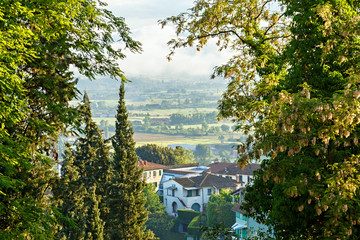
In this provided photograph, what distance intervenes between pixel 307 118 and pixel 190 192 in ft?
254

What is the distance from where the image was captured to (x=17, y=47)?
290 inches

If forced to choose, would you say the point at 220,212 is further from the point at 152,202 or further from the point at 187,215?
the point at 152,202

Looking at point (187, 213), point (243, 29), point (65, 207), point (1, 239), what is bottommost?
point (187, 213)

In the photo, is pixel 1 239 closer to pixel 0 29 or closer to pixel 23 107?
pixel 23 107

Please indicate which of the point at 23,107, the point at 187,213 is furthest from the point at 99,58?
the point at 187,213

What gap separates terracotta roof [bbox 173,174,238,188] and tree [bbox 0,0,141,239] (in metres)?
72.5

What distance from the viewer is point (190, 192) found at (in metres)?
85.4

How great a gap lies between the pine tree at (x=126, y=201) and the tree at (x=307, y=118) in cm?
2034

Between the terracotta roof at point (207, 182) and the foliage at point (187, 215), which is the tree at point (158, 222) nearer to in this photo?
the foliage at point (187, 215)

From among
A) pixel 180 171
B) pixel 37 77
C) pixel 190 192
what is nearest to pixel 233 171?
pixel 180 171

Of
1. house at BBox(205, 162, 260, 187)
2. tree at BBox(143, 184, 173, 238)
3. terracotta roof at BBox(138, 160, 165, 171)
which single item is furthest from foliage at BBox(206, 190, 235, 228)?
terracotta roof at BBox(138, 160, 165, 171)

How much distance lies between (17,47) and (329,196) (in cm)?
655

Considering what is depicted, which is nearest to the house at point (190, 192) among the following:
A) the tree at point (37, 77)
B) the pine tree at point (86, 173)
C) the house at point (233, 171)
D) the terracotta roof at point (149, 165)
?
the house at point (233, 171)

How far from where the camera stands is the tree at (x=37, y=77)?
7180 millimetres
